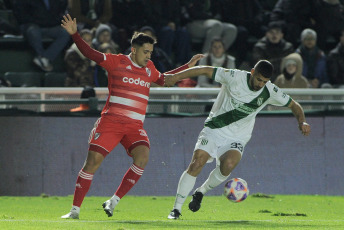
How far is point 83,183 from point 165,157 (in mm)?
3823

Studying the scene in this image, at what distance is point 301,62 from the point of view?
15062 millimetres

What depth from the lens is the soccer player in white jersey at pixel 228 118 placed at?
32.7 ft

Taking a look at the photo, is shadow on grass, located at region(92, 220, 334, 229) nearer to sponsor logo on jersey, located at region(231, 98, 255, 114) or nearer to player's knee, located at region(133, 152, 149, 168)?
player's knee, located at region(133, 152, 149, 168)

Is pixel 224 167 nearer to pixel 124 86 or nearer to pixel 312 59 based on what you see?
pixel 124 86

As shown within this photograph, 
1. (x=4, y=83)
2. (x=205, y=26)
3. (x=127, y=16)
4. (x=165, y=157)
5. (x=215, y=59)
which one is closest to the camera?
(x=165, y=157)

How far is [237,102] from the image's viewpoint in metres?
10.3

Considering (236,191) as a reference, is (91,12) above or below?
above

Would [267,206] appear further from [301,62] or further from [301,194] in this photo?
[301,62]

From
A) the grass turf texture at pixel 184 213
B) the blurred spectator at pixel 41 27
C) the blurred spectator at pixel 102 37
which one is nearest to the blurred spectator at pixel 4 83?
the blurred spectator at pixel 41 27

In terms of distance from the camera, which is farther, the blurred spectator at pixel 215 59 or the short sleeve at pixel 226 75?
the blurred spectator at pixel 215 59

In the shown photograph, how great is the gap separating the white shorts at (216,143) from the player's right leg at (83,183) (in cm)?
125

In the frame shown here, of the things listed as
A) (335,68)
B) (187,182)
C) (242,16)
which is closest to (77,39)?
(187,182)

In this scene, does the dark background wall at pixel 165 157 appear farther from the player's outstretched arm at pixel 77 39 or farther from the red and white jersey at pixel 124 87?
the player's outstretched arm at pixel 77 39

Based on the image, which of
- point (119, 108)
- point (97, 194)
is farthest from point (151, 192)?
point (119, 108)
